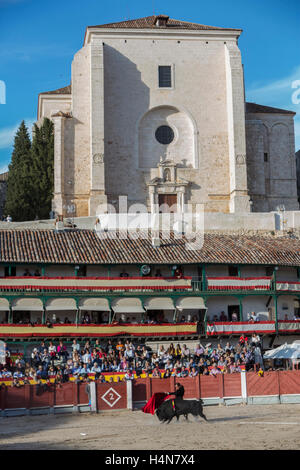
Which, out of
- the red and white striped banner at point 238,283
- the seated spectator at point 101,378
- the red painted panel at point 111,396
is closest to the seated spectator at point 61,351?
the seated spectator at point 101,378

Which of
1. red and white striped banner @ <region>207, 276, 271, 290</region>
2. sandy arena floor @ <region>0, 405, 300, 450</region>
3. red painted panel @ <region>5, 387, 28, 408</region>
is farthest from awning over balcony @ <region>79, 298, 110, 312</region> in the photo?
red painted panel @ <region>5, 387, 28, 408</region>

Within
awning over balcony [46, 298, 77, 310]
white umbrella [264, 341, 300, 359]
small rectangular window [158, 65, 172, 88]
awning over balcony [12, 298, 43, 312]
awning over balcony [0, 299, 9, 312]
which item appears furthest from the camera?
small rectangular window [158, 65, 172, 88]

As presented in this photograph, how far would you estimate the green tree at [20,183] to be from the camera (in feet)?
181

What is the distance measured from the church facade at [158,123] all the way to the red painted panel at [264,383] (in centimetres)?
2624

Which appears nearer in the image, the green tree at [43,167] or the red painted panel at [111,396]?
the red painted panel at [111,396]

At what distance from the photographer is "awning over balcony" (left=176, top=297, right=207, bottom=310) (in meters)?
40.1

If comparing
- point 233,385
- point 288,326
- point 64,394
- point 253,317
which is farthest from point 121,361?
point 288,326

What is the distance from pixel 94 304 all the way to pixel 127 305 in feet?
5.63

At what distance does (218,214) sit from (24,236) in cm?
1270

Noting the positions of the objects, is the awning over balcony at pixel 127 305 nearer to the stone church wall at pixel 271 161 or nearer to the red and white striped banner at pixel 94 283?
the red and white striped banner at pixel 94 283

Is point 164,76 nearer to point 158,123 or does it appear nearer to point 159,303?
point 158,123

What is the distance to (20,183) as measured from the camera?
185 feet

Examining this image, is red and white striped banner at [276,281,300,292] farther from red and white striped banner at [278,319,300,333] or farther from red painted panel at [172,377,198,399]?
red painted panel at [172,377,198,399]

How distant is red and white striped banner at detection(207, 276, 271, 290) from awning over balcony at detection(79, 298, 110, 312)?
5.63m
